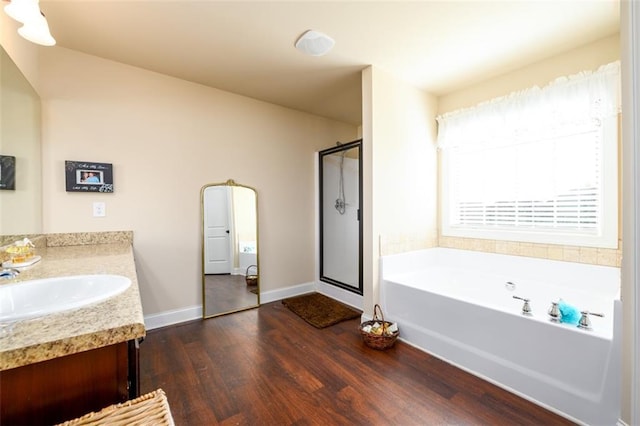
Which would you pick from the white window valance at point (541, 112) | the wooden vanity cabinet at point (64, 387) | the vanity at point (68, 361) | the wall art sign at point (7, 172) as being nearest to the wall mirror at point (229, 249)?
the wall art sign at point (7, 172)

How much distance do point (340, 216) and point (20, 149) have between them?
297cm

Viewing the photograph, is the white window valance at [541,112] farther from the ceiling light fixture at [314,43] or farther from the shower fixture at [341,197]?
the ceiling light fixture at [314,43]

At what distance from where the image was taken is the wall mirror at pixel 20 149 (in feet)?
5.09

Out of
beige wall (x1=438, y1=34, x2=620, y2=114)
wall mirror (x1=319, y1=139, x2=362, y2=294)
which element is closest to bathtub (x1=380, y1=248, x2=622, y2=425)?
wall mirror (x1=319, y1=139, x2=362, y2=294)

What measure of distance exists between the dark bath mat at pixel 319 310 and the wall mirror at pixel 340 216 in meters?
0.27

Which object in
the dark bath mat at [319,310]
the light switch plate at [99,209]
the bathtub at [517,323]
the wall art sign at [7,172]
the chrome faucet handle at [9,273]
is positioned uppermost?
the wall art sign at [7,172]

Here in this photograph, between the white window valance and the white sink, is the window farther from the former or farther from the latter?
the white sink

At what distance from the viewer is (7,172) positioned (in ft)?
5.23

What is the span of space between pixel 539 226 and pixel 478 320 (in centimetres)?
123

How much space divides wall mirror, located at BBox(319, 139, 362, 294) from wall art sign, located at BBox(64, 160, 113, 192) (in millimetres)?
2377

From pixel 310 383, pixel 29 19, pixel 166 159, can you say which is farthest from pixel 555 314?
pixel 166 159

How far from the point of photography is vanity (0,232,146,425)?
65 cm

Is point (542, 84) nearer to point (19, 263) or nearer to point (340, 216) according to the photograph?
point (340, 216)

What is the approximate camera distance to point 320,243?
12.4ft
